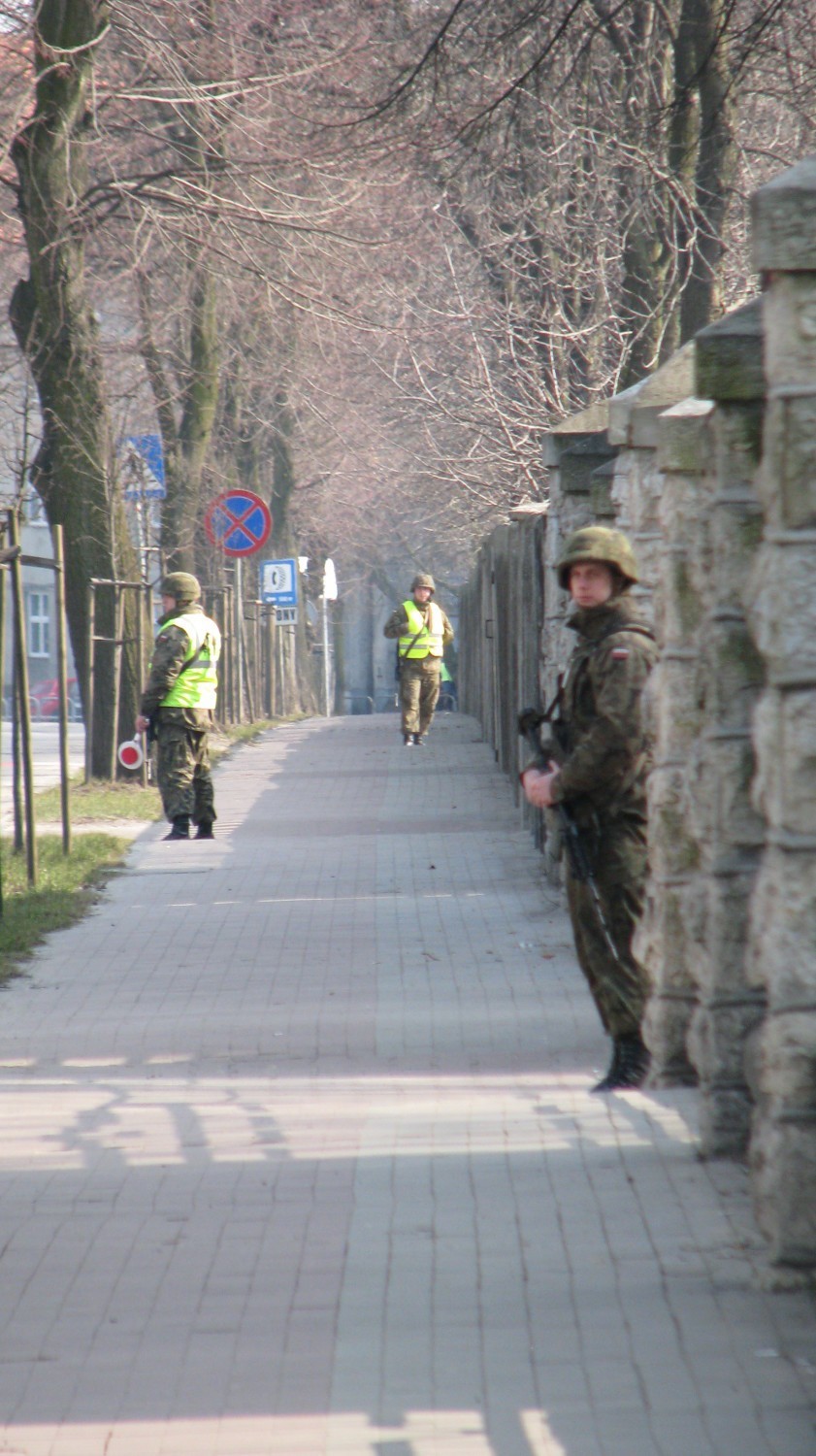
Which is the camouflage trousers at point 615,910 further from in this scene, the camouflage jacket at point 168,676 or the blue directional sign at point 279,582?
the blue directional sign at point 279,582

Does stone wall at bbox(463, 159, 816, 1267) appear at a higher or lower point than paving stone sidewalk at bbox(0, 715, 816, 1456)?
higher

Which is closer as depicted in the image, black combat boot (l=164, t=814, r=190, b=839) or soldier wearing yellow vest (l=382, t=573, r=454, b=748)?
black combat boot (l=164, t=814, r=190, b=839)

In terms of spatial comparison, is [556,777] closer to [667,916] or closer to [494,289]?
[667,916]

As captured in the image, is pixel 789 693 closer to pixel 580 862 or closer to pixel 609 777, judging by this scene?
pixel 609 777

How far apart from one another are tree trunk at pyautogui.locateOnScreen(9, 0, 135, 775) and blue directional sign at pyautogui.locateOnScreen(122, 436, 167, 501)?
170cm

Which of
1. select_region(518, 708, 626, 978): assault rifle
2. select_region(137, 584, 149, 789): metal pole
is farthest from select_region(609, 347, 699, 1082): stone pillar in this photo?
select_region(137, 584, 149, 789): metal pole

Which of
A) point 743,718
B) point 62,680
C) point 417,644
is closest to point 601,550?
point 743,718

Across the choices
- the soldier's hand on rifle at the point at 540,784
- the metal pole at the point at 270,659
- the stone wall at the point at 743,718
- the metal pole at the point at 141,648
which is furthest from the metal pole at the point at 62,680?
the metal pole at the point at 270,659

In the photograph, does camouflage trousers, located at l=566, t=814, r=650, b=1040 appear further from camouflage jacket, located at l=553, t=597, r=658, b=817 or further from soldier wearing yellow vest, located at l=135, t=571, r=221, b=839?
soldier wearing yellow vest, located at l=135, t=571, r=221, b=839

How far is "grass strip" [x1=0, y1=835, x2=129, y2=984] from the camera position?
358 inches

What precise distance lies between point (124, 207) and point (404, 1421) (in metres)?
14.2

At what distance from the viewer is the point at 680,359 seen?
6.79m

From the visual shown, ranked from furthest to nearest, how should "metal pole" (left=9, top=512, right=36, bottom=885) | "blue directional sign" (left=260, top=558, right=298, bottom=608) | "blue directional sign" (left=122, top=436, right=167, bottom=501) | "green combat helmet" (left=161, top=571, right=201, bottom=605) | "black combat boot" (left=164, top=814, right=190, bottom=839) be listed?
"blue directional sign" (left=260, top=558, right=298, bottom=608) → "blue directional sign" (left=122, top=436, right=167, bottom=501) → "black combat boot" (left=164, top=814, right=190, bottom=839) → "green combat helmet" (left=161, top=571, right=201, bottom=605) → "metal pole" (left=9, top=512, right=36, bottom=885)

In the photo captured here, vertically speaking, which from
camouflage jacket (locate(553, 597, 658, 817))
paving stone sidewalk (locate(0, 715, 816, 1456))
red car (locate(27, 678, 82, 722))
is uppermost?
camouflage jacket (locate(553, 597, 658, 817))
